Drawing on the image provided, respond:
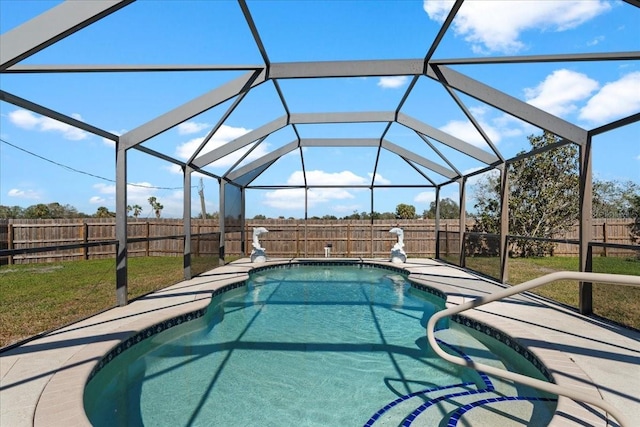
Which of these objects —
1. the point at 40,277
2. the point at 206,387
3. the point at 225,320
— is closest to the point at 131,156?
the point at 225,320

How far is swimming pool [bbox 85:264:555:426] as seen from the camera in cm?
324

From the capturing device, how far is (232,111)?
7.62 metres

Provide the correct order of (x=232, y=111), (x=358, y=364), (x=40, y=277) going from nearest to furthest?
(x=358, y=364)
(x=232, y=111)
(x=40, y=277)

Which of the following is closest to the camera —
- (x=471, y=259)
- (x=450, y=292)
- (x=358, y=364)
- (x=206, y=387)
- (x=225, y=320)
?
(x=206, y=387)

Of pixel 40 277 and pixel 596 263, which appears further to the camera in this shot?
pixel 40 277

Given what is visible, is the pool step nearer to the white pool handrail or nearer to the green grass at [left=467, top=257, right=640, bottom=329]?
the white pool handrail

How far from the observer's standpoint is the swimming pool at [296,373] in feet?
10.6

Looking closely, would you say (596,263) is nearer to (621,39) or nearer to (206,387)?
(621,39)

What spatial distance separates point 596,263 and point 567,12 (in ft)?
11.6

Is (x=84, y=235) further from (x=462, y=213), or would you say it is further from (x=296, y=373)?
(x=296, y=373)

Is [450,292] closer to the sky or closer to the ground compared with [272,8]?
closer to the ground

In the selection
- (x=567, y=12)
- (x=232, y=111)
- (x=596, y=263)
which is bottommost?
(x=596, y=263)

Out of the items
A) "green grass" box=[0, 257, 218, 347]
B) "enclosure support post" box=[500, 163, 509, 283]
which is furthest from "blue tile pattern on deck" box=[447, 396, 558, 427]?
"enclosure support post" box=[500, 163, 509, 283]

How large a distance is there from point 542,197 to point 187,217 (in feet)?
41.6
